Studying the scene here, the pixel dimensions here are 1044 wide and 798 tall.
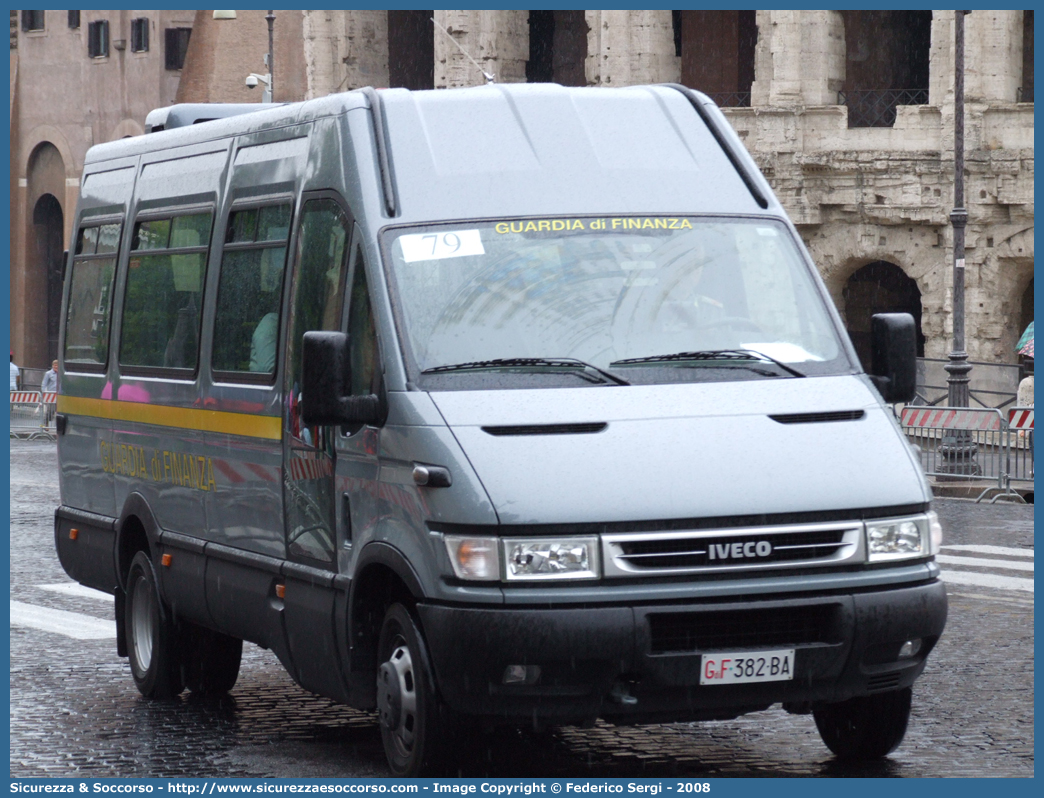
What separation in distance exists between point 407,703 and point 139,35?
166ft

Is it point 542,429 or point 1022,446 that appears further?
point 1022,446

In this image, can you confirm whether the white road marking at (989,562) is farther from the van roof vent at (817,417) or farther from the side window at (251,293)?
the van roof vent at (817,417)

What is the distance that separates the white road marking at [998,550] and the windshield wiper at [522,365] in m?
9.78

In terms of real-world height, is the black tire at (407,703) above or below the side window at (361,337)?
below

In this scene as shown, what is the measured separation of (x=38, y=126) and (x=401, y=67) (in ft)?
49.8

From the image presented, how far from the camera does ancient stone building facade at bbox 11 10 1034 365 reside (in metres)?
35.6

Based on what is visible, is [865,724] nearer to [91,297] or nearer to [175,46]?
[91,297]

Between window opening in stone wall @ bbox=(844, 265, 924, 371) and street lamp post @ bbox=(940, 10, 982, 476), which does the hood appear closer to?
street lamp post @ bbox=(940, 10, 982, 476)

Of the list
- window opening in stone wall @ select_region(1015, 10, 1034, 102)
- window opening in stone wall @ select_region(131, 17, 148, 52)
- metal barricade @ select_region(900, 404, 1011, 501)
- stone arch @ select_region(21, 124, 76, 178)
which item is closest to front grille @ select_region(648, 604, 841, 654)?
metal barricade @ select_region(900, 404, 1011, 501)

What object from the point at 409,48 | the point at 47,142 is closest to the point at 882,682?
the point at 409,48

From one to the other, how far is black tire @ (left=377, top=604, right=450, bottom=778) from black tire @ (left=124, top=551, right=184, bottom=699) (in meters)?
2.60

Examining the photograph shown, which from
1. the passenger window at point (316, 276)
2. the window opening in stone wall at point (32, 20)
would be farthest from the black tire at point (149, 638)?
the window opening in stone wall at point (32, 20)

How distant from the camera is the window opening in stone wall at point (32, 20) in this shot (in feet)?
195

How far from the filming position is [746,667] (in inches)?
276
